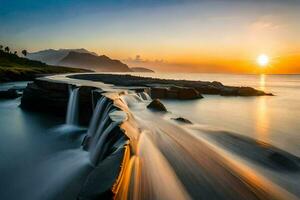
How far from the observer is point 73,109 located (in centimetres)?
2616

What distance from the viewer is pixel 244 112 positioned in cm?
3162

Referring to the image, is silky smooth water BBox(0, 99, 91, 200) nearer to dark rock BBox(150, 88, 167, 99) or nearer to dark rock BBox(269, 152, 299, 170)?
dark rock BBox(269, 152, 299, 170)

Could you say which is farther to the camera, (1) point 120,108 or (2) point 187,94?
(2) point 187,94

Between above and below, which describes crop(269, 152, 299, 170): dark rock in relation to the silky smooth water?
above

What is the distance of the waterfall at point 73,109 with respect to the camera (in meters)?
25.1

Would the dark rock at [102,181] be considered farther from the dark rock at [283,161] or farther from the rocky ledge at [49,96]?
the rocky ledge at [49,96]

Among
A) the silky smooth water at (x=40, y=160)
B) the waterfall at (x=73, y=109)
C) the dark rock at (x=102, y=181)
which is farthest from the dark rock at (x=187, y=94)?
the dark rock at (x=102, y=181)

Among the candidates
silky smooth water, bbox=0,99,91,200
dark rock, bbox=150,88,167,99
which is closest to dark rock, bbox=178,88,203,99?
dark rock, bbox=150,88,167,99

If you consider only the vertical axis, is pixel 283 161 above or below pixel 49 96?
below

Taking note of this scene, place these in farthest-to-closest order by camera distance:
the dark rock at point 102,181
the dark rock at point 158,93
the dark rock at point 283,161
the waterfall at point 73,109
→ the dark rock at point 158,93 < the waterfall at point 73,109 < the dark rock at point 283,161 < the dark rock at point 102,181

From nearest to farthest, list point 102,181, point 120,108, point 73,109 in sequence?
1. point 102,181
2. point 120,108
3. point 73,109

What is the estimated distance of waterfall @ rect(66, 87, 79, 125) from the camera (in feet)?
82.3

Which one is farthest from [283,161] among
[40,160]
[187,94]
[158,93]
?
[187,94]

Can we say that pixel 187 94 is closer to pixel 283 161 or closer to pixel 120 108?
pixel 120 108
